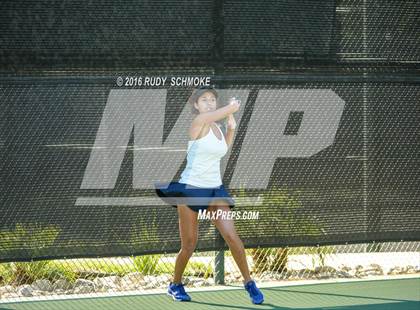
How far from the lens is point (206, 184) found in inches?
241

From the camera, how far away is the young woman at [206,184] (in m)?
Result: 6.06

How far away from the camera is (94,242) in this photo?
650cm

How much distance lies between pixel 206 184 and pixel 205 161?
17cm

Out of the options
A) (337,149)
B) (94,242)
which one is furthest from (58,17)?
(337,149)

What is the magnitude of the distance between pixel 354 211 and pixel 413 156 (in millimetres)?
673

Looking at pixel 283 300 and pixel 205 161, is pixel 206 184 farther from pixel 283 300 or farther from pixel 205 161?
pixel 283 300

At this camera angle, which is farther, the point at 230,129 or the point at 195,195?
the point at 230,129

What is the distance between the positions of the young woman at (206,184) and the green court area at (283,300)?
0.88ft

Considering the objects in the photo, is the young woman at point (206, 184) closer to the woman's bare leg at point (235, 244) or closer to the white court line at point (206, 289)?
the woman's bare leg at point (235, 244)

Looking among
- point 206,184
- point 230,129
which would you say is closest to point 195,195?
point 206,184

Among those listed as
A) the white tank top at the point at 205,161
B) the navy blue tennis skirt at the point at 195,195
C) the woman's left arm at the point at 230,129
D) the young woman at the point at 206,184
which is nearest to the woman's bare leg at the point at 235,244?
the young woman at the point at 206,184

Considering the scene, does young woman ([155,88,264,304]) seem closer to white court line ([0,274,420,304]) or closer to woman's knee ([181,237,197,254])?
woman's knee ([181,237,197,254])

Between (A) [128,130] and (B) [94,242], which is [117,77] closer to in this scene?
(A) [128,130]

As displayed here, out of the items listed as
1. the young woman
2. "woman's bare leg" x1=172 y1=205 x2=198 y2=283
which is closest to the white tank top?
the young woman
